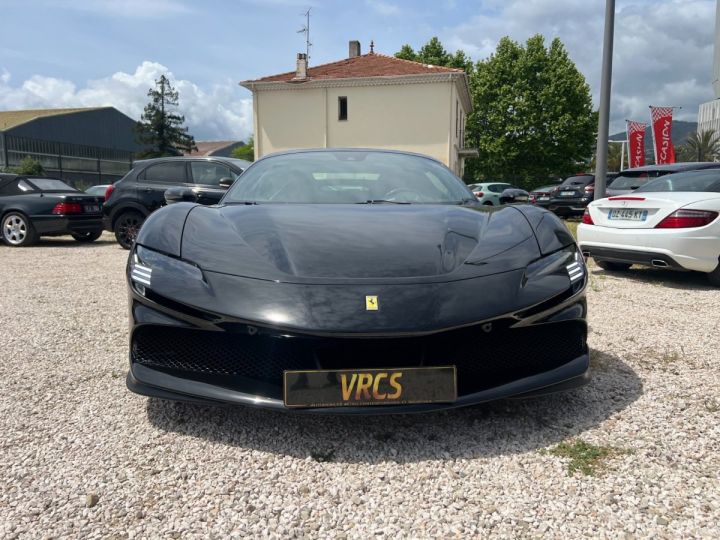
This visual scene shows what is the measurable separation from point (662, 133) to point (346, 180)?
2277 cm

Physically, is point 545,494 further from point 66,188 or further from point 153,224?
point 66,188

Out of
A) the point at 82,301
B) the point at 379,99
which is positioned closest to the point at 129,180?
the point at 82,301

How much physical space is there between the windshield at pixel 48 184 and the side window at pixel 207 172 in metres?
3.10

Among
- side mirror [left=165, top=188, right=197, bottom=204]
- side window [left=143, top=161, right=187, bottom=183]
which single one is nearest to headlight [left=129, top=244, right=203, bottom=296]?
side mirror [left=165, top=188, right=197, bottom=204]

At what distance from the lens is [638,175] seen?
9.41 m

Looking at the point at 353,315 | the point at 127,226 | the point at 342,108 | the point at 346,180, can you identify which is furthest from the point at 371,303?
the point at 342,108

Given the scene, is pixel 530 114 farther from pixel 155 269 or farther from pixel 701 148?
pixel 155 269

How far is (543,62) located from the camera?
3497 centimetres

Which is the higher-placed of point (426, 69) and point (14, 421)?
point (426, 69)

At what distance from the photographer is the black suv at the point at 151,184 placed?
8742mm

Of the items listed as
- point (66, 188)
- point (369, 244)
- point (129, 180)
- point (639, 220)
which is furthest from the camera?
point (66, 188)

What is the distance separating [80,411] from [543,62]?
37.6m

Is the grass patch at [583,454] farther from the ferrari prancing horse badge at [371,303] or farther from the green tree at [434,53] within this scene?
the green tree at [434,53]

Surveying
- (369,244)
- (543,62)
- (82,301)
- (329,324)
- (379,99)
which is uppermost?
(543,62)
